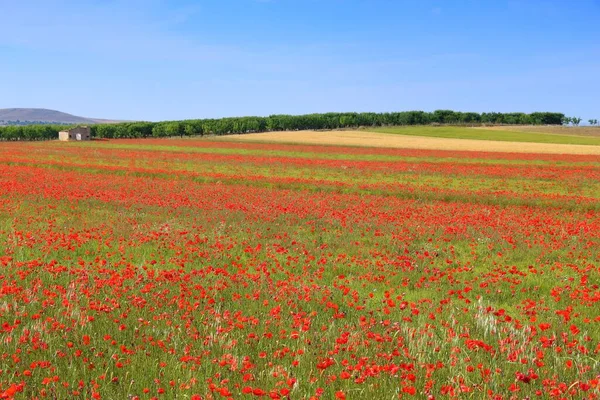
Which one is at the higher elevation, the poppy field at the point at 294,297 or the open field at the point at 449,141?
the open field at the point at 449,141

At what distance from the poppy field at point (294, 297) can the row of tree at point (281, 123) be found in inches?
4554

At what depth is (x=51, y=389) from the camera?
5.20 meters

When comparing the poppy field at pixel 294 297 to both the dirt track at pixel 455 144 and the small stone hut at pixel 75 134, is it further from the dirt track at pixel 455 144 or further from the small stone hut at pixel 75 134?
the small stone hut at pixel 75 134

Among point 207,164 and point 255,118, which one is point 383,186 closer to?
point 207,164

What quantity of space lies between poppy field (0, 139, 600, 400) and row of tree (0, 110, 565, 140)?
116 m

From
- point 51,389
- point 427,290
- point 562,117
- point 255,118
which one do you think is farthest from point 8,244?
point 562,117

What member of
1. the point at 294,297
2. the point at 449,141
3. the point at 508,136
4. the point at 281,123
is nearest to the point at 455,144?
the point at 449,141

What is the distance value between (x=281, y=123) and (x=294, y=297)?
13637 cm

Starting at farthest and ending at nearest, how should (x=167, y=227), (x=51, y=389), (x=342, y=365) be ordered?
1. (x=167, y=227)
2. (x=342, y=365)
3. (x=51, y=389)

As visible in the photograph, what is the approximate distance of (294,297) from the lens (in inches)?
341

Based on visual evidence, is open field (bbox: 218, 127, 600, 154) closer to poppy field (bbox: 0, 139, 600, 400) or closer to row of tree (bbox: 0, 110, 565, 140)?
row of tree (bbox: 0, 110, 565, 140)

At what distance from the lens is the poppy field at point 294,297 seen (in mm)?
5516

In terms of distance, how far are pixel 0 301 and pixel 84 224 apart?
8.82 metres

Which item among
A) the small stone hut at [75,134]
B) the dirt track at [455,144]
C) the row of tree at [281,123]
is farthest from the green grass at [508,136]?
the small stone hut at [75,134]
